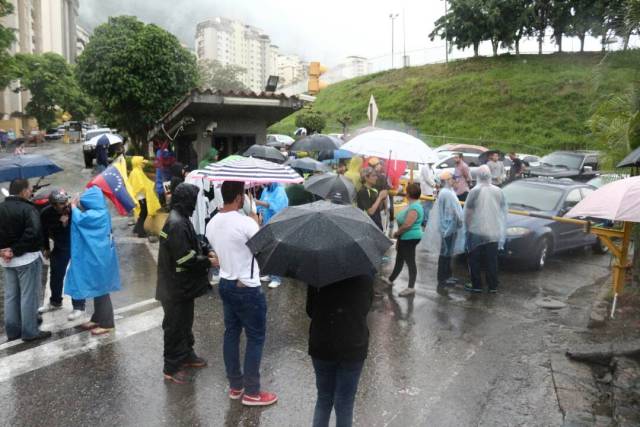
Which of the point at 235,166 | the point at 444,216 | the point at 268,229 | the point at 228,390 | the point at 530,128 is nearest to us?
the point at 268,229

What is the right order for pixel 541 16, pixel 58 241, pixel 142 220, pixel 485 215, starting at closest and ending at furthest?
pixel 58 241, pixel 485 215, pixel 142 220, pixel 541 16

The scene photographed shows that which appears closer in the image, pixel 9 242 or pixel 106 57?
pixel 9 242

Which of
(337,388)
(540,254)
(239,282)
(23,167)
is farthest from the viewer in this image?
(540,254)

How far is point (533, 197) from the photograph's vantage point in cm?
1061

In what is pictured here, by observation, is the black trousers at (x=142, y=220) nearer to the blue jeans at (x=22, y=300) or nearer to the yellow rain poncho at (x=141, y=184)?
the yellow rain poncho at (x=141, y=184)

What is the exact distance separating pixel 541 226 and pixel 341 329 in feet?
23.7

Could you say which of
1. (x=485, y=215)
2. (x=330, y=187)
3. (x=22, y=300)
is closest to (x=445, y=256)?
(x=485, y=215)

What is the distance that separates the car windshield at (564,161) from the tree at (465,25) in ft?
95.6

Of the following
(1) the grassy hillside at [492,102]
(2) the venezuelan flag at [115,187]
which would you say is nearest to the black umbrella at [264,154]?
(2) the venezuelan flag at [115,187]

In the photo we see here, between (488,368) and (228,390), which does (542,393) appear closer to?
(488,368)

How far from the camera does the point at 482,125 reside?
38.5 m

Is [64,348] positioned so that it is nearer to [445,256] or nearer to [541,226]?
[445,256]

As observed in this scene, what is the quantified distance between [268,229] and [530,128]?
120 ft

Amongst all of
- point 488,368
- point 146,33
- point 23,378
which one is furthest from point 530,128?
point 23,378
